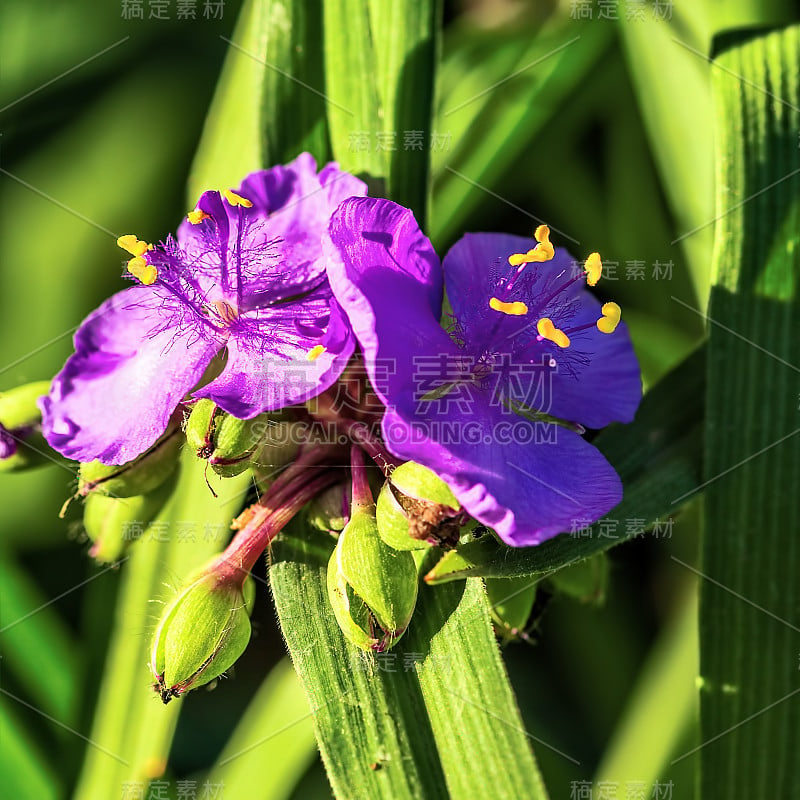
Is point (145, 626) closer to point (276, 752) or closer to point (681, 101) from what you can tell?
point (276, 752)

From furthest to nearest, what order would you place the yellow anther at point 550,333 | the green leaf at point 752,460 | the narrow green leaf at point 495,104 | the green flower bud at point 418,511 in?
the narrow green leaf at point 495,104
the green leaf at point 752,460
the yellow anther at point 550,333
the green flower bud at point 418,511

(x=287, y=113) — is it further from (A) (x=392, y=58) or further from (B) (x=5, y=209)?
(B) (x=5, y=209)

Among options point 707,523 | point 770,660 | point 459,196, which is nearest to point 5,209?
point 459,196

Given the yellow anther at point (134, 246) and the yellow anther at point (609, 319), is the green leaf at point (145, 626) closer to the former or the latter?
the yellow anther at point (134, 246)

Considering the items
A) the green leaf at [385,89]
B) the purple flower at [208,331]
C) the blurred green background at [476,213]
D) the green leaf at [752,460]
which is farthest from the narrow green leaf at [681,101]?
the purple flower at [208,331]

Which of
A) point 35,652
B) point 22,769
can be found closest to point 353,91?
point 35,652

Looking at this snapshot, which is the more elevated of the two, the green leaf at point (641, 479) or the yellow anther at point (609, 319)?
the yellow anther at point (609, 319)
